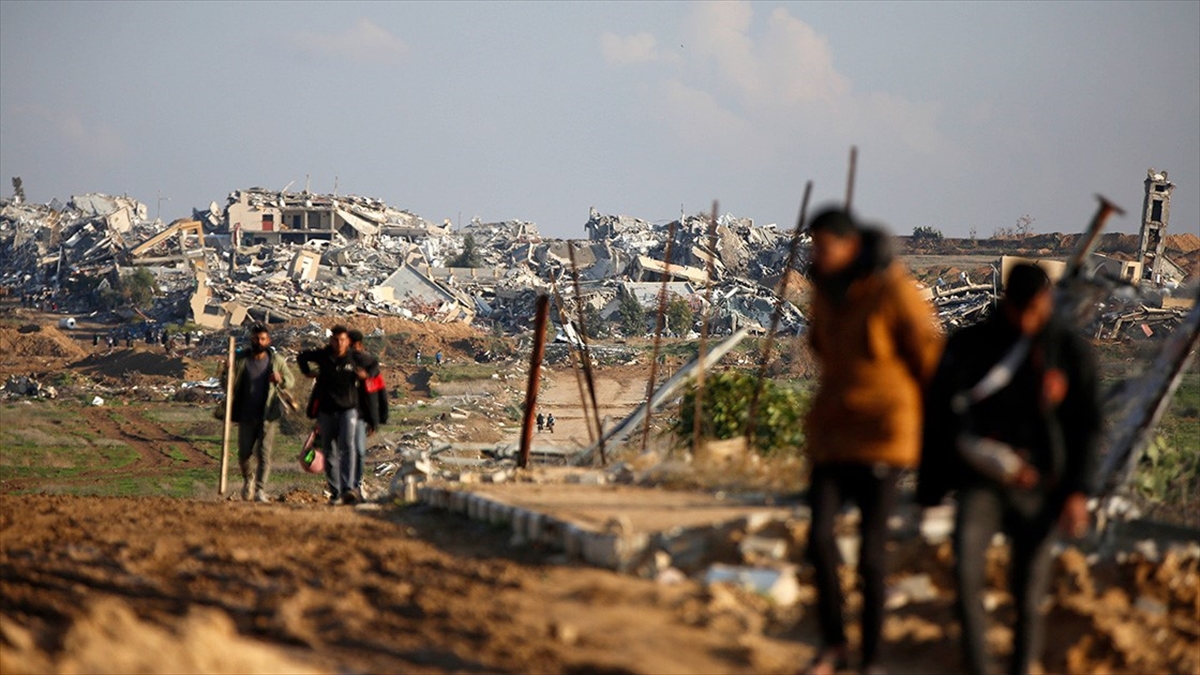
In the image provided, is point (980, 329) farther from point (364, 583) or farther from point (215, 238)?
point (215, 238)

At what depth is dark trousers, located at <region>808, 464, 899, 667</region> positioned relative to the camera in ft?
15.1

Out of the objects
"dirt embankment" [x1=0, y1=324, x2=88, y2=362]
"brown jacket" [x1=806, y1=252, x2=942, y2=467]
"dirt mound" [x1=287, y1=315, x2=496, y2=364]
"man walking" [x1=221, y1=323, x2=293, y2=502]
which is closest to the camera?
"brown jacket" [x1=806, y1=252, x2=942, y2=467]

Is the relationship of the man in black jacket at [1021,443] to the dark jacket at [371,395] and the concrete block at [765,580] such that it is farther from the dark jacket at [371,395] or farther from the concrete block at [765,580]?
the dark jacket at [371,395]

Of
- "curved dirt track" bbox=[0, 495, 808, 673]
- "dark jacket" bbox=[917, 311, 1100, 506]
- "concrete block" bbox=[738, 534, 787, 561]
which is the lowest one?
"curved dirt track" bbox=[0, 495, 808, 673]

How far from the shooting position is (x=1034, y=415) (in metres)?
4.64

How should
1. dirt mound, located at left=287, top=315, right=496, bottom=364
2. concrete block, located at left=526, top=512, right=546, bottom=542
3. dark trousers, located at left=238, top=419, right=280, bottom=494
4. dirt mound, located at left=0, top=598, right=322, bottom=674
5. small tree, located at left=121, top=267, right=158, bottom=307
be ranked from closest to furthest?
1. dirt mound, located at left=0, top=598, right=322, bottom=674
2. concrete block, located at left=526, top=512, right=546, bottom=542
3. dark trousers, located at left=238, top=419, right=280, bottom=494
4. dirt mound, located at left=287, top=315, right=496, bottom=364
5. small tree, located at left=121, top=267, right=158, bottom=307

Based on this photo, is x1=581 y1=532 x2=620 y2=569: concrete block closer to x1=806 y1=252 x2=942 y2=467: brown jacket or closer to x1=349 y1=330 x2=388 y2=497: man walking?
x1=806 y1=252 x2=942 y2=467: brown jacket

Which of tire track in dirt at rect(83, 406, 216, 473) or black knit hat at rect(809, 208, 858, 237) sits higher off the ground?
black knit hat at rect(809, 208, 858, 237)

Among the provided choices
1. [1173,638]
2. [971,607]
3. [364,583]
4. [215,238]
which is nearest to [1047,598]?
[1173,638]

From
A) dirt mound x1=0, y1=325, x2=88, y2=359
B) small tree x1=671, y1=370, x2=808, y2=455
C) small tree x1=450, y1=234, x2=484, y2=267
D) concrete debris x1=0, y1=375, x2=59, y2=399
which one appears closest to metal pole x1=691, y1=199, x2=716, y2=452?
small tree x1=671, y1=370, x2=808, y2=455

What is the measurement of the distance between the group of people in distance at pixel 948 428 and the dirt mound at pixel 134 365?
134ft

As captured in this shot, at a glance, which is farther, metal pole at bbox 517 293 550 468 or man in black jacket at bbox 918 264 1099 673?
metal pole at bbox 517 293 550 468

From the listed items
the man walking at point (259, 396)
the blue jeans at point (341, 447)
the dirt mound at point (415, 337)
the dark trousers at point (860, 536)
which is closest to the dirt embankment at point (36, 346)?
the dirt mound at point (415, 337)

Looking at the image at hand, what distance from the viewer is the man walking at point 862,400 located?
4.54m
